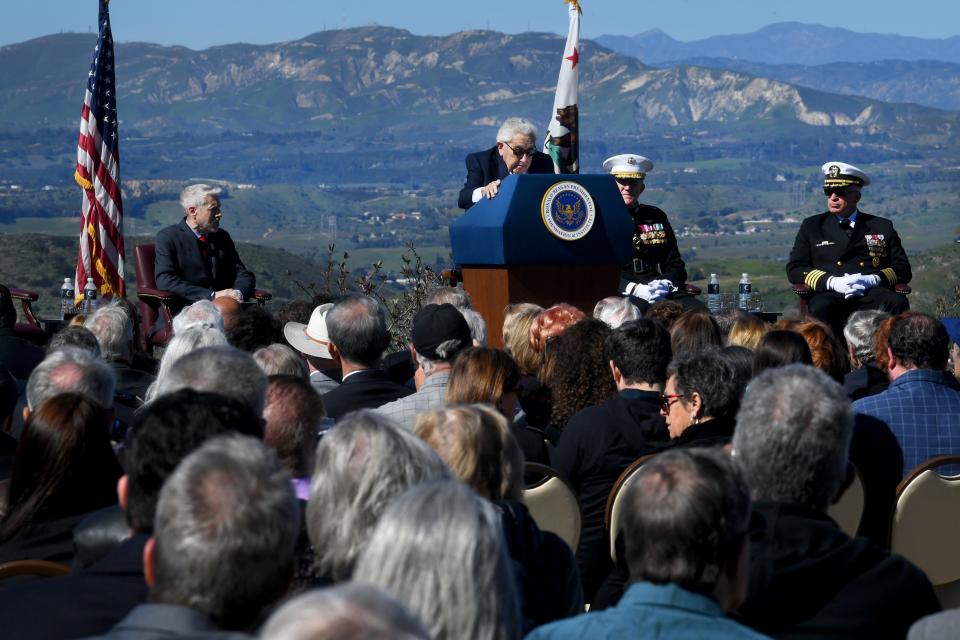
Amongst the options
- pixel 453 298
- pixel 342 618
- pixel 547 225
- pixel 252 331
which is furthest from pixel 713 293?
pixel 342 618

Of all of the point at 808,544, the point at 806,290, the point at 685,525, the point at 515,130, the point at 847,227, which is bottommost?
the point at 806,290

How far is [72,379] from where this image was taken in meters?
4.07

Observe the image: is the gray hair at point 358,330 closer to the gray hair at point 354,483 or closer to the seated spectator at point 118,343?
the seated spectator at point 118,343

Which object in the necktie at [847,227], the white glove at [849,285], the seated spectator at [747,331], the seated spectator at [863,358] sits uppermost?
the necktie at [847,227]

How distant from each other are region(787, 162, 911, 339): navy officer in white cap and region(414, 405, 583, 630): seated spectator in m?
5.41

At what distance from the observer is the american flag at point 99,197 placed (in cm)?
1056

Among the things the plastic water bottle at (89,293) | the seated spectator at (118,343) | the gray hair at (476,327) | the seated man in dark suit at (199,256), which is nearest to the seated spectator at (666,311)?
the gray hair at (476,327)

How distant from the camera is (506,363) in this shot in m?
4.47

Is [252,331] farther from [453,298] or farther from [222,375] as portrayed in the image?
[222,375]

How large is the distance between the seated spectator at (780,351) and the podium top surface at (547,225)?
282 centimetres

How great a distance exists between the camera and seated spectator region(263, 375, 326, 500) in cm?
354

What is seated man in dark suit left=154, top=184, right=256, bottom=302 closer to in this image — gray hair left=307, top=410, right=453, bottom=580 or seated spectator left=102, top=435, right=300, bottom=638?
gray hair left=307, top=410, right=453, bottom=580

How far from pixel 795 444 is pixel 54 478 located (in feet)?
5.93

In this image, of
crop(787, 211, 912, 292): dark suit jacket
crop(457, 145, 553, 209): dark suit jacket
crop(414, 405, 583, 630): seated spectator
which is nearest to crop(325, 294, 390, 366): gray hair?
crop(414, 405, 583, 630): seated spectator
